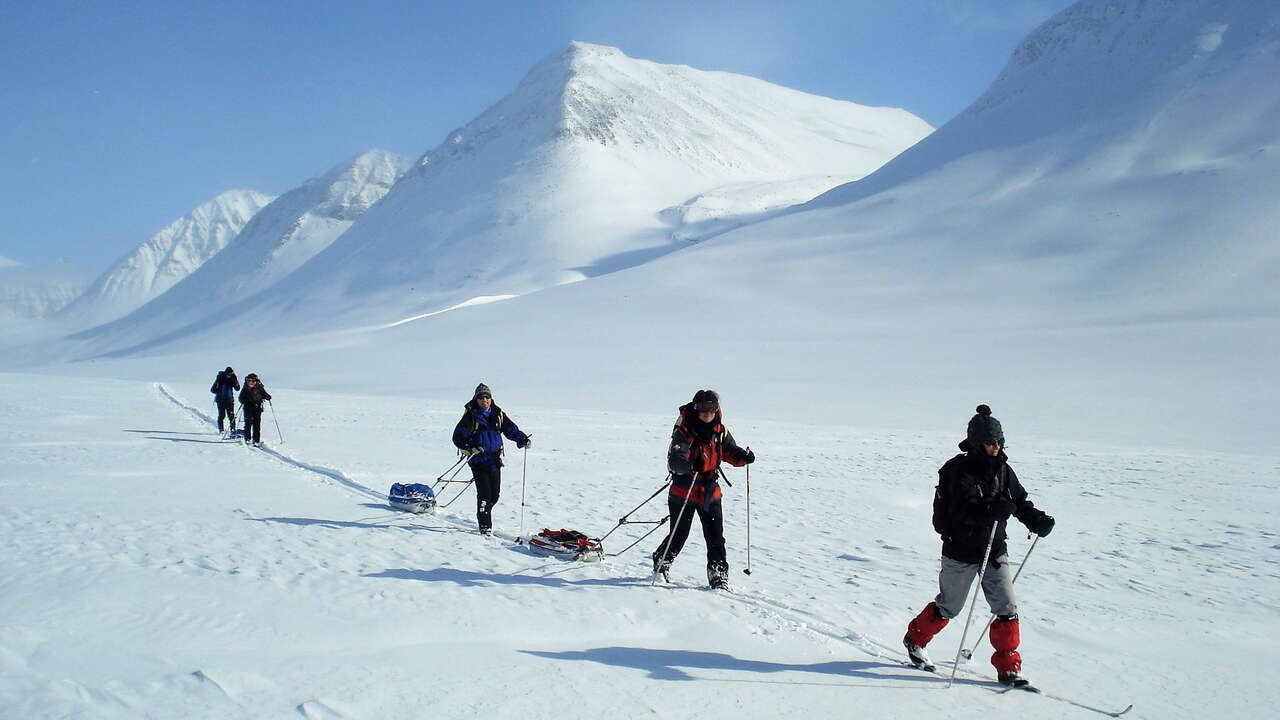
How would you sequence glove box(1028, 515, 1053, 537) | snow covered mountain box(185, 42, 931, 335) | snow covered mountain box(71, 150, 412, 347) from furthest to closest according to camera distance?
snow covered mountain box(71, 150, 412, 347) < snow covered mountain box(185, 42, 931, 335) < glove box(1028, 515, 1053, 537)

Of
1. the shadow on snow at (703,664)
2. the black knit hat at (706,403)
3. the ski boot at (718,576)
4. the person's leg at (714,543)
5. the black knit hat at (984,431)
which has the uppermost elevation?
the black knit hat at (706,403)

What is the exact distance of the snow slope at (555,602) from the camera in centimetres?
448

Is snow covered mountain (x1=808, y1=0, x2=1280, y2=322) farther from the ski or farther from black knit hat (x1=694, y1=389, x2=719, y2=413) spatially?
the ski

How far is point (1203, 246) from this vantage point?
47656mm

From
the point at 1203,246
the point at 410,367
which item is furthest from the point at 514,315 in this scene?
the point at 1203,246

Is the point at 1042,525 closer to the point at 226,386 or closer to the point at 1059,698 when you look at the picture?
the point at 1059,698

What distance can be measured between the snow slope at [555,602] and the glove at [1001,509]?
1.10 meters

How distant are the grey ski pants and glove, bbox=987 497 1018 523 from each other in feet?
1.28

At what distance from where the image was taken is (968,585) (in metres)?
5.21

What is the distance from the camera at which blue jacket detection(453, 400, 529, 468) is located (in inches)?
339

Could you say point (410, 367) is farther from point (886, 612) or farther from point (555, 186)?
point (555, 186)

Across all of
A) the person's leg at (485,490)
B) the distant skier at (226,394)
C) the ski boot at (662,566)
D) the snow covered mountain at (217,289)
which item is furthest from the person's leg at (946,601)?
the snow covered mountain at (217,289)

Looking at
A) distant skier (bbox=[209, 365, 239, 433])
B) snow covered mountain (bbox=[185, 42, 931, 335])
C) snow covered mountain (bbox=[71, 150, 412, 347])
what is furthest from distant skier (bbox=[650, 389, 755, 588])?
snow covered mountain (bbox=[71, 150, 412, 347])

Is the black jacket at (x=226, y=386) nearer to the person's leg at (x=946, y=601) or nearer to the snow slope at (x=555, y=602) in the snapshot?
the snow slope at (x=555, y=602)
